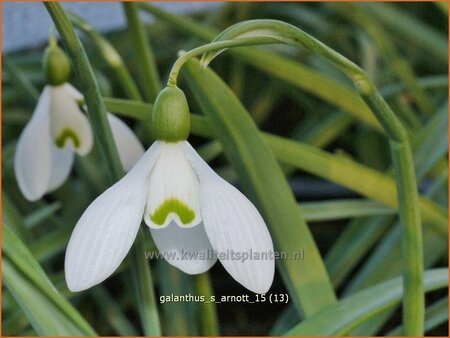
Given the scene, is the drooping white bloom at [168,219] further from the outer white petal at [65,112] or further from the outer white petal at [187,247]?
the outer white petal at [65,112]

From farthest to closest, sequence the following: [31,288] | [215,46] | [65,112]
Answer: [65,112]
[31,288]
[215,46]

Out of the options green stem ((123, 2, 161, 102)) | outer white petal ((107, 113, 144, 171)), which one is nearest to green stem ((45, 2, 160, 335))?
outer white petal ((107, 113, 144, 171))

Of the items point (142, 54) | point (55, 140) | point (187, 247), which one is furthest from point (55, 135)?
point (187, 247)

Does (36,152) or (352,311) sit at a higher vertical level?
(36,152)

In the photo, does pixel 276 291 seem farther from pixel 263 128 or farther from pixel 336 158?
pixel 263 128

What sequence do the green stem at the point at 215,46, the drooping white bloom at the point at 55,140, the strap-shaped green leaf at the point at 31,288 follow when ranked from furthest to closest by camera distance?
the drooping white bloom at the point at 55,140 → the strap-shaped green leaf at the point at 31,288 → the green stem at the point at 215,46

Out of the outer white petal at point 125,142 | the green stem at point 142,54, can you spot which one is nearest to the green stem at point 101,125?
the outer white petal at point 125,142

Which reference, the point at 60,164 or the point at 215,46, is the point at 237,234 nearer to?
the point at 215,46

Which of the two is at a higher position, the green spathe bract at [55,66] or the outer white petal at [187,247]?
the green spathe bract at [55,66]
